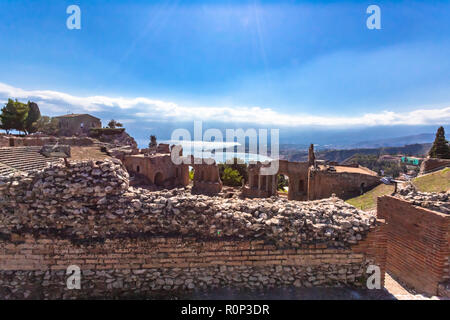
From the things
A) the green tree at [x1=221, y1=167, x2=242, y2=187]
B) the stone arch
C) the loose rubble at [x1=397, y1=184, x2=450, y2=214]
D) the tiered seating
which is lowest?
the green tree at [x1=221, y1=167, x2=242, y2=187]

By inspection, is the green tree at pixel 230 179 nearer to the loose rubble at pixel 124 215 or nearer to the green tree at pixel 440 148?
the green tree at pixel 440 148

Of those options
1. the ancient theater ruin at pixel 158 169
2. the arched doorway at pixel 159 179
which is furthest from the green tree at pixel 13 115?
the arched doorway at pixel 159 179

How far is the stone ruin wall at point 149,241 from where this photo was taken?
4.44m

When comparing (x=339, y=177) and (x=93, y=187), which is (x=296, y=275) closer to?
(x=93, y=187)

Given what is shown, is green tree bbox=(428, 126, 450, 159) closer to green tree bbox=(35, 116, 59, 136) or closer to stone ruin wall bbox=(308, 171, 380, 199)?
stone ruin wall bbox=(308, 171, 380, 199)

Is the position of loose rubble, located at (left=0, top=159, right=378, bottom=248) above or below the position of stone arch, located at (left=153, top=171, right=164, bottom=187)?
above

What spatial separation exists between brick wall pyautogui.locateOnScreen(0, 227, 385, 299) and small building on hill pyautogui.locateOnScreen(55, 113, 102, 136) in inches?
2054

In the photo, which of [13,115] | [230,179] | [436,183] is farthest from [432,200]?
[13,115]

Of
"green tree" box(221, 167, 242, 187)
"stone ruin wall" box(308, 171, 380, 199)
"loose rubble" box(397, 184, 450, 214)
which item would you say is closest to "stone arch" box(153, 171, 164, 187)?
"green tree" box(221, 167, 242, 187)

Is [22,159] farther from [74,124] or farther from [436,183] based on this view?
[74,124]

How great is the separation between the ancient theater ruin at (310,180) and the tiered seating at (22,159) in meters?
17.0

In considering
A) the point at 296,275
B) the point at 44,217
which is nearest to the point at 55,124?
the point at 44,217

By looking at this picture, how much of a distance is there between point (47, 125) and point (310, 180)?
167 feet

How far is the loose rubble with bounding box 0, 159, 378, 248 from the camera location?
4543 millimetres
